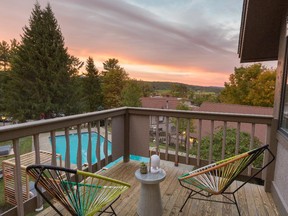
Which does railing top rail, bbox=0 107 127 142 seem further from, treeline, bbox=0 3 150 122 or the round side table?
treeline, bbox=0 3 150 122

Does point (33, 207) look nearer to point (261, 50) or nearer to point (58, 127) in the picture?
point (58, 127)

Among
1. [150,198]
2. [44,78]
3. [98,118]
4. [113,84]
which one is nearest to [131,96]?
[113,84]

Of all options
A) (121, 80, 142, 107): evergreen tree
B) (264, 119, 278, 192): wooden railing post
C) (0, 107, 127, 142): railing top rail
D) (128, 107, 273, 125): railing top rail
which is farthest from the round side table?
(121, 80, 142, 107): evergreen tree

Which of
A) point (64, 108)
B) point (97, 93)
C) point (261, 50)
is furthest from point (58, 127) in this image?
point (97, 93)

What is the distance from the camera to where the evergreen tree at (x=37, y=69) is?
19312 mm

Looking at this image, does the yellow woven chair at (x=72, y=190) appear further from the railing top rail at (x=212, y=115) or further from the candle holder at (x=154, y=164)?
the railing top rail at (x=212, y=115)

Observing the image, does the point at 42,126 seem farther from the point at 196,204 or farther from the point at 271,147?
the point at 271,147

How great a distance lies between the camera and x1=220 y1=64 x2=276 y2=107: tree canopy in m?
16.8

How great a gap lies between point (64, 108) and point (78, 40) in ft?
24.4

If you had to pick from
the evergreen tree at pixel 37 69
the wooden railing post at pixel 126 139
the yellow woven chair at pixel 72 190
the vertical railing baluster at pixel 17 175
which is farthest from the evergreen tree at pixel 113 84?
the yellow woven chair at pixel 72 190

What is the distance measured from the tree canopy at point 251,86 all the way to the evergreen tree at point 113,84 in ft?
45.8

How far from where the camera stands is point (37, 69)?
1941 centimetres

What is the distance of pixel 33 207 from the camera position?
2.10m

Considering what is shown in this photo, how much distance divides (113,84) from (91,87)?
3.35 metres
